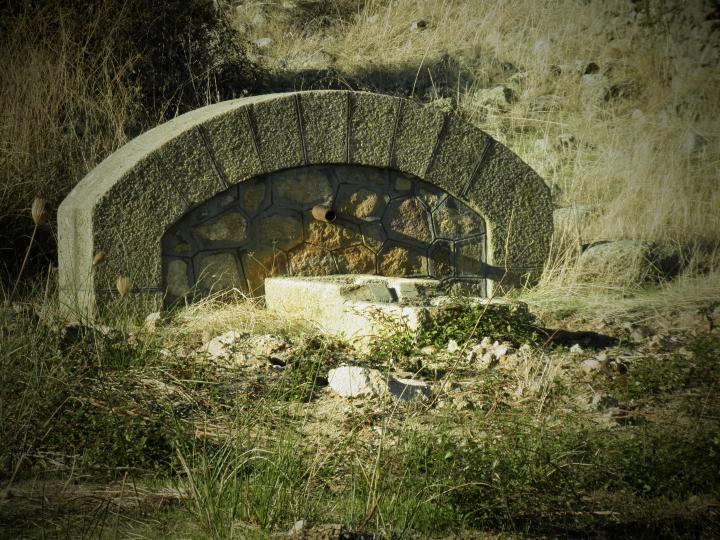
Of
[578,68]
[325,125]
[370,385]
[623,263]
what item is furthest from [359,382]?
[578,68]

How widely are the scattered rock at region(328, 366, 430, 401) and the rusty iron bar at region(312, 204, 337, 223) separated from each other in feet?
6.26

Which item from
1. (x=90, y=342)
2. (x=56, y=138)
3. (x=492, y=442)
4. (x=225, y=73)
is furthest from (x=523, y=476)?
(x=225, y=73)

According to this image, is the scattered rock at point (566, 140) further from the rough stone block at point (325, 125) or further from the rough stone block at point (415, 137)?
the rough stone block at point (325, 125)

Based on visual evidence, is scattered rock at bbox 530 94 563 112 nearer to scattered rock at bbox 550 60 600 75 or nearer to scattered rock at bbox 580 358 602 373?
scattered rock at bbox 550 60 600 75

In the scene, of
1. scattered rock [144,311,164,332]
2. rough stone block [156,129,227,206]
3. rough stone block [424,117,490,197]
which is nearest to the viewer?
scattered rock [144,311,164,332]

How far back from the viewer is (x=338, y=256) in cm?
620

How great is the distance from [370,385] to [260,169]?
2.30 metres

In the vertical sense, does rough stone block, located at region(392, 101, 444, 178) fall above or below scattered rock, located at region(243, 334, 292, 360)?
above

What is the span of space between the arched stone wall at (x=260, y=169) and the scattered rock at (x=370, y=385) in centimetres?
166

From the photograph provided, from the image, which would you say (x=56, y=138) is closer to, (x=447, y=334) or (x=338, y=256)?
(x=338, y=256)

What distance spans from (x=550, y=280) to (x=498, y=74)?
20.0ft

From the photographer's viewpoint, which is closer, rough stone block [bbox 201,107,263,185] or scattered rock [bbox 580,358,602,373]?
scattered rock [bbox 580,358,602,373]

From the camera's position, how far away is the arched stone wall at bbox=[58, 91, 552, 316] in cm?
550

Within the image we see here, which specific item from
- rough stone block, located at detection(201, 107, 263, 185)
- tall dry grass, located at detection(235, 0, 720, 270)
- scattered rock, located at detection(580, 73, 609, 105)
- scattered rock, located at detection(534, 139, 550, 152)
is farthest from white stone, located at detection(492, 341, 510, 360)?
scattered rock, located at detection(580, 73, 609, 105)
